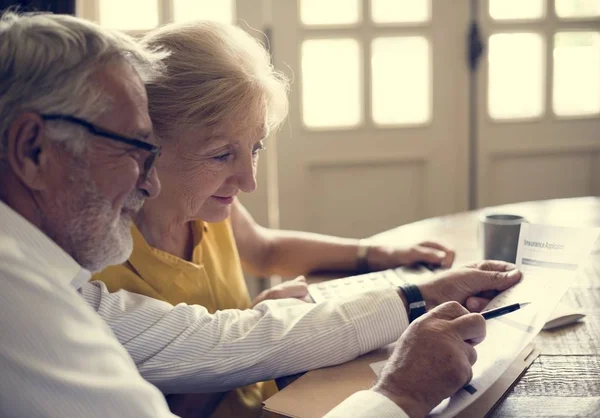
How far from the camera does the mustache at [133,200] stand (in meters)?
0.92

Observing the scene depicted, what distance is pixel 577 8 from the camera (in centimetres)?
311

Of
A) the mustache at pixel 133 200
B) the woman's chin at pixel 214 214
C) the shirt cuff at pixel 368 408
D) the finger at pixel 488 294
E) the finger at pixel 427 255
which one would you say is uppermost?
the mustache at pixel 133 200

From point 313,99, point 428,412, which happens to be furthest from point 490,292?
point 313,99

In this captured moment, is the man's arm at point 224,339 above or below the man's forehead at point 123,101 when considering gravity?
below

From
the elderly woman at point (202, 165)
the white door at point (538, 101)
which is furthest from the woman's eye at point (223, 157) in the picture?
the white door at point (538, 101)

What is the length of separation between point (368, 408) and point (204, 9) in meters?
2.39

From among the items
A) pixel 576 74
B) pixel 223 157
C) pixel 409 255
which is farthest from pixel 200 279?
pixel 576 74

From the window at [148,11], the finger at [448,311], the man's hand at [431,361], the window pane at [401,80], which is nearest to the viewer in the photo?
the man's hand at [431,361]

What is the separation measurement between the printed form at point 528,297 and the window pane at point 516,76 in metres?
1.98

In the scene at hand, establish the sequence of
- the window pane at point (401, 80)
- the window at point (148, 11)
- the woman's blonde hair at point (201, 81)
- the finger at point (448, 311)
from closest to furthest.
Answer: the finger at point (448, 311)
the woman's blonde hair at point (201, 81)
the window at point (148, 11)
the window pane at point (401, 80)

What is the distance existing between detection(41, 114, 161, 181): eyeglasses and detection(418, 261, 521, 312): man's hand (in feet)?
1.77

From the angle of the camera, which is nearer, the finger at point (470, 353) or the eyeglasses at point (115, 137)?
the eyeglasses at point (115, 137)

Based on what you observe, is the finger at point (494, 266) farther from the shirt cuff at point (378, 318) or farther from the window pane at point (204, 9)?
the window pane at point (204, 9)

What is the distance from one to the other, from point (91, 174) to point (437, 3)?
2460 millimetres
